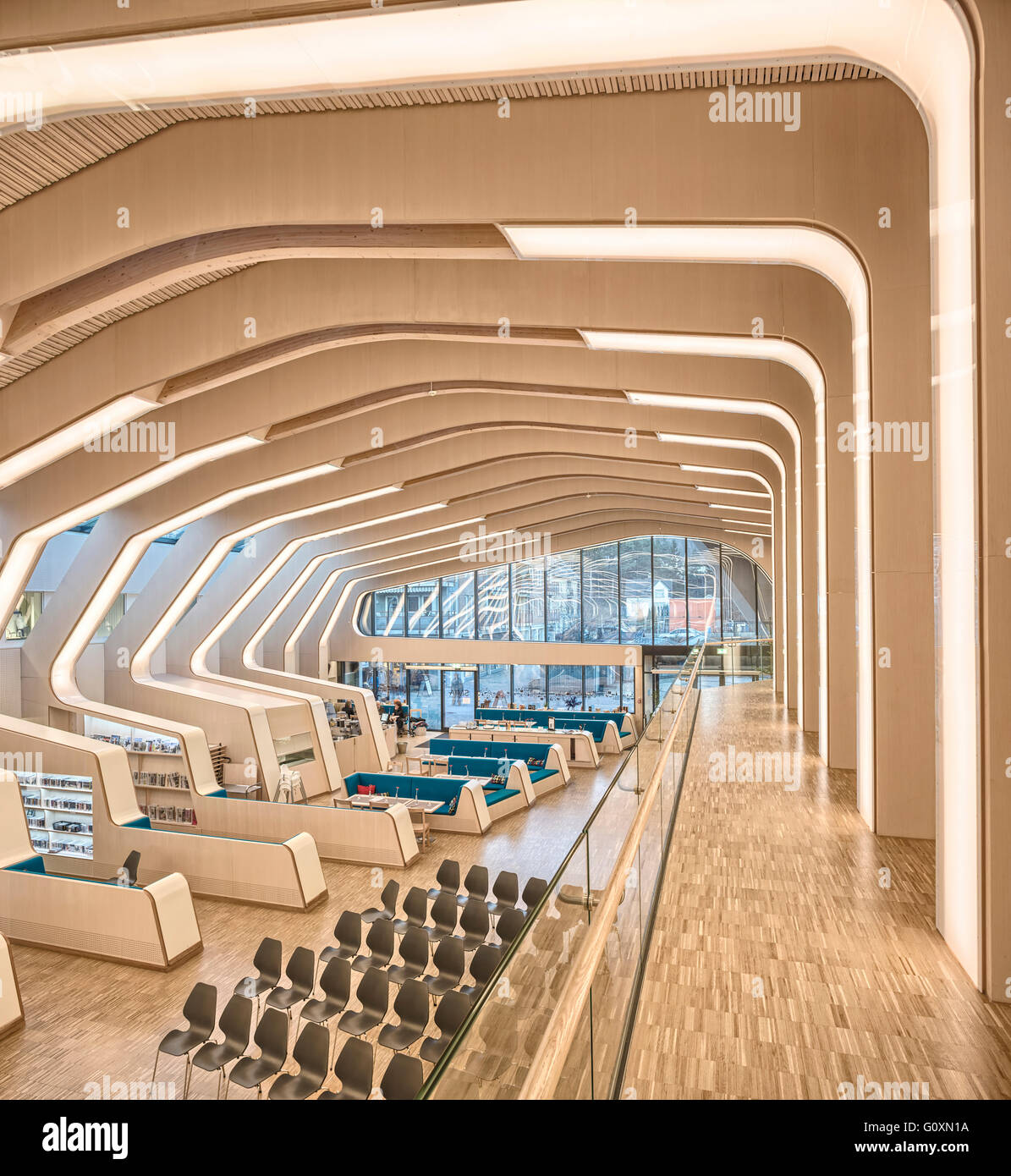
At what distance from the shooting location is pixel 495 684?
96.5 ft

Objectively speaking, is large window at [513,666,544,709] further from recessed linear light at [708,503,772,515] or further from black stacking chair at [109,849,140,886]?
black stacking chair at [109,849,140,886]

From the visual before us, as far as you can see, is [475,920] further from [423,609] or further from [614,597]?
[423,609]

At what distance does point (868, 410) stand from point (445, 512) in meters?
17.3

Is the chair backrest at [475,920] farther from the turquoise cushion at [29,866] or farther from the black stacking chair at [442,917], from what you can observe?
the turquoise cushion at [29,866]

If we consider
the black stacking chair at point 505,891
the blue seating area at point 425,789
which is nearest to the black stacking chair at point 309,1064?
the black stacking chair at point 505,891

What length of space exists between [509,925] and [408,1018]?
60.9 inches

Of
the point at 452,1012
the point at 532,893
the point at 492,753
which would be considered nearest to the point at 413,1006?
the point at 452,1012

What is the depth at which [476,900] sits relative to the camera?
850 centimetres

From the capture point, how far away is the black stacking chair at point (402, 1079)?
15.9 ft

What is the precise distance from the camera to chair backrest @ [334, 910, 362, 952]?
812 centimetres

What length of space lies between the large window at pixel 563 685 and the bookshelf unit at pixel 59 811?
57.9ft

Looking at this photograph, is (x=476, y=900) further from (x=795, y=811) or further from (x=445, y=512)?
(x=445, y=512)

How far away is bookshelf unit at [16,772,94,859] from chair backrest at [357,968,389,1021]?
8180 millimetres
